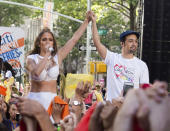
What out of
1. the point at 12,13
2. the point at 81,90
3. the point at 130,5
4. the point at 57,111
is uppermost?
the point at 12,13

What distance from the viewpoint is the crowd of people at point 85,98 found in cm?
181

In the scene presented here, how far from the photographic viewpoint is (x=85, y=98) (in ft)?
13.6

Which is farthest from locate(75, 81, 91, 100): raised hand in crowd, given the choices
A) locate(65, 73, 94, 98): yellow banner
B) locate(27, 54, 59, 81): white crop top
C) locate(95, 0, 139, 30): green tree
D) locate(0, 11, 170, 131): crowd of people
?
locate(95, 0, 139, 30): green tree

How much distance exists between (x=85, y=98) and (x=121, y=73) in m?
1.88

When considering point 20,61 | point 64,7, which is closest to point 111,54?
point 20,61

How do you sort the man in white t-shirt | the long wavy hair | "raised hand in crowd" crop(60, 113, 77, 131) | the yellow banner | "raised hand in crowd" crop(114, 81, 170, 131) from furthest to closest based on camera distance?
1. the man in white t-shirt
2. the yellow banner
3. the long wavy hair
4. "raised hand in crowd" crop(60, 113, 77, 131)
5. "raised hand in crowd" crop(114, 81, 170, 131)

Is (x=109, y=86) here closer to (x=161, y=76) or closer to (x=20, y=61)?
(x=161, y=76)

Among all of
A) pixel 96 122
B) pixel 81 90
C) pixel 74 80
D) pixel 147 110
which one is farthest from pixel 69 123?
pixel 74 80

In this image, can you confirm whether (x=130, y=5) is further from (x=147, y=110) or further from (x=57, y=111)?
(x=147, y=110)

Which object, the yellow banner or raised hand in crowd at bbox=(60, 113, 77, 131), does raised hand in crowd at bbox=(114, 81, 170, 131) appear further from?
the yellow banner

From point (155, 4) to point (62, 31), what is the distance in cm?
3944

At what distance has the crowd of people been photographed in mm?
1811

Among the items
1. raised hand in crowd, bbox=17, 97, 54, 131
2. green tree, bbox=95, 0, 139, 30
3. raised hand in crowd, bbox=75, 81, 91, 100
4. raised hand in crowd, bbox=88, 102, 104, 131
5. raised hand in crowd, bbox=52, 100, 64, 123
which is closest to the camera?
raised hand in crowd, bbox=88, 102, 104, 131

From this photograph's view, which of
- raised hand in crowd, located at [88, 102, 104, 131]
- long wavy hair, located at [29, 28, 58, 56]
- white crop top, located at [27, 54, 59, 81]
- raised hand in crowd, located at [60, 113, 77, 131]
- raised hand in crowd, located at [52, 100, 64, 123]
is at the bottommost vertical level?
raised hand in crowd, located at [52, 100, 64, 123]
